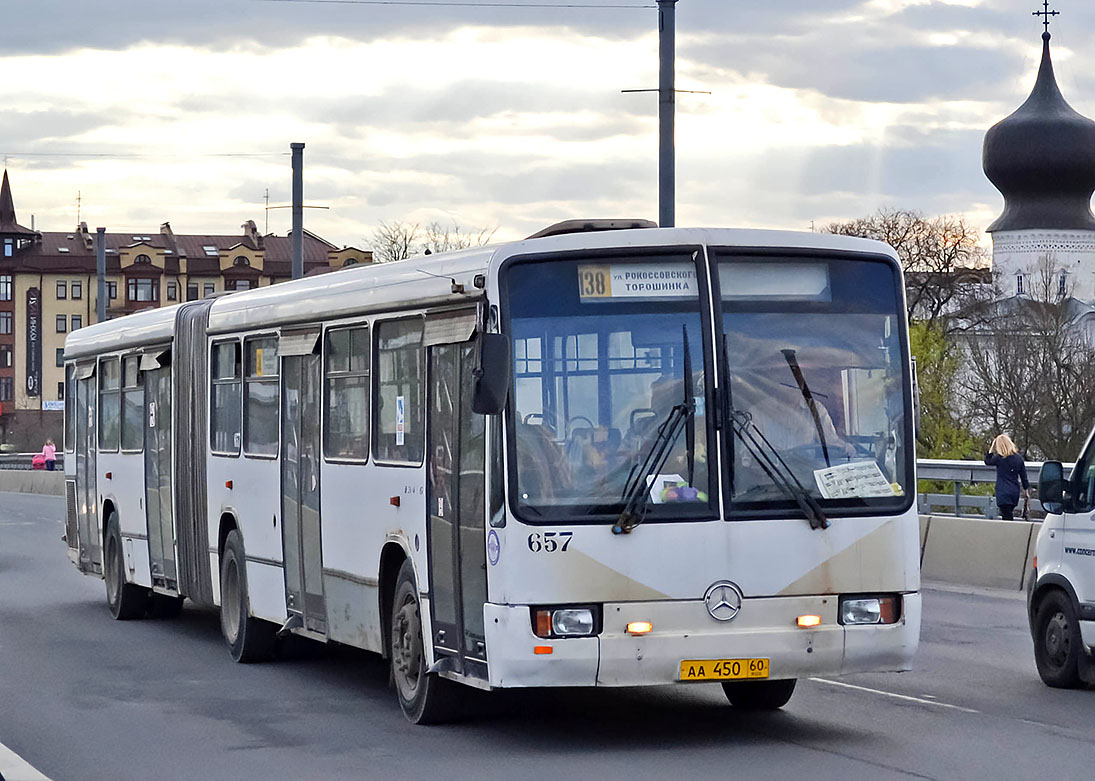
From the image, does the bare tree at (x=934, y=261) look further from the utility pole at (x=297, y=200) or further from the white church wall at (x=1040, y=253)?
the utility pole at (x=297, y=200)

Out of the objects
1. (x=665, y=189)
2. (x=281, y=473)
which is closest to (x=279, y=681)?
(x=281, y=473)

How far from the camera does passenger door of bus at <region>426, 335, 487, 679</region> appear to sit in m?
10.4

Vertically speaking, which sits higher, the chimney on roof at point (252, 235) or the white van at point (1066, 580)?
the chimney on roof at point (252, 235)

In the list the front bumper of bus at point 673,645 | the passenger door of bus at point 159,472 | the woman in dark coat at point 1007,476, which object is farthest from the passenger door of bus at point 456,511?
the woman in dark coat at point 1007,476

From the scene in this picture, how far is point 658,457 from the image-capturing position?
33.6 feet

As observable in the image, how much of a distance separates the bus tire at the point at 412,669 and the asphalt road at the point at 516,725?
13 centimetres

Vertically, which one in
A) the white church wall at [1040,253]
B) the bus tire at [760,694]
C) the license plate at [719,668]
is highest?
the white church wall at [1040,253]

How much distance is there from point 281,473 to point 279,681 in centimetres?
142

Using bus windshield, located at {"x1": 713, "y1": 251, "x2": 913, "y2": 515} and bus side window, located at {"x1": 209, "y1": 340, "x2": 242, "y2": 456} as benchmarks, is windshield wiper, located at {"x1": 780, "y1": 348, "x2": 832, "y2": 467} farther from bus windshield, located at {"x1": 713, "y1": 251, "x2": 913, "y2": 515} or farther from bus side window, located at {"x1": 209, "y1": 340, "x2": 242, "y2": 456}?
bus side window, located at {"x1": 209, "y1": 340, "x2": 242, "y2": 456}

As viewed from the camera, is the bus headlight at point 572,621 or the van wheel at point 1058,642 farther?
the van wheel at point 1058,642

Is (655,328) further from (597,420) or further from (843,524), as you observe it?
(843,524)

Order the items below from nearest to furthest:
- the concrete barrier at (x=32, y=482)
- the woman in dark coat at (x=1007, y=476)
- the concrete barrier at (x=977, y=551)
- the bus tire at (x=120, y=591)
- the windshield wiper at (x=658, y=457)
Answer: the windshield wiper at (x=658, y=457) → the bus tire at (x=120, y=591) → the concrete barrier at (x=977, y=551) → the woman in dark coat at (x=1007, y=476) → the concrete barrier at (x=32, y=482)

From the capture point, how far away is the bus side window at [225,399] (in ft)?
51.0

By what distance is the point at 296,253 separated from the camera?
32000 mm
